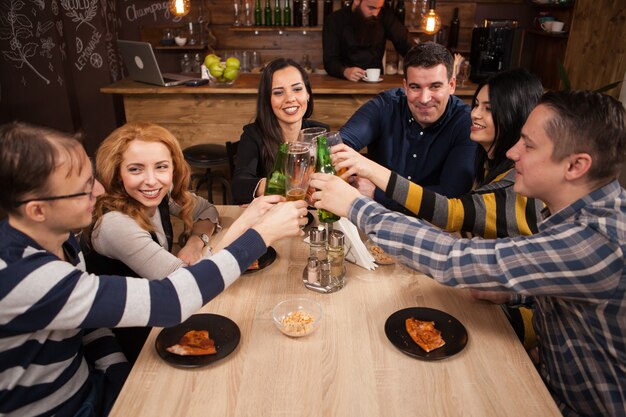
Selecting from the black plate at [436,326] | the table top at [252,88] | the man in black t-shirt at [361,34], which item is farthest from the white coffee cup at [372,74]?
the black plate at [436,326]

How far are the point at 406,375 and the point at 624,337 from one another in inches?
20.4

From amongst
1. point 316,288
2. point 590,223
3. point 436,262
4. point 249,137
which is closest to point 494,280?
point 436,262

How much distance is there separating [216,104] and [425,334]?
293 centimetres

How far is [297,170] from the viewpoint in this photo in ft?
4.99

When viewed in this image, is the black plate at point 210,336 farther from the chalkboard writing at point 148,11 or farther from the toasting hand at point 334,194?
the chalkboard writing at point 148,11

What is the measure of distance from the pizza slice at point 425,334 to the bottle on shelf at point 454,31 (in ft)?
15.1

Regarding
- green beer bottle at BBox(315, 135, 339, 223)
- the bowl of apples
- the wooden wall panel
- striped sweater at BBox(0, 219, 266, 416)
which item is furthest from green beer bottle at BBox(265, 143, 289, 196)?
the wooden wall panel

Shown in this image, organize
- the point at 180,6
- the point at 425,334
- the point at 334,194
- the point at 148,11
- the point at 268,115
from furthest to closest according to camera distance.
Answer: the point at 148,11
the point at 180,6
the point at 268,115
the point at 334,194
the point at 425,334

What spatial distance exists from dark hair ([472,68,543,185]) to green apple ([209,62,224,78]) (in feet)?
7.93

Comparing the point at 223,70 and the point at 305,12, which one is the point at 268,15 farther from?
the point at 223,70

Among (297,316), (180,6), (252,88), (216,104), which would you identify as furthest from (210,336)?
(180,6)

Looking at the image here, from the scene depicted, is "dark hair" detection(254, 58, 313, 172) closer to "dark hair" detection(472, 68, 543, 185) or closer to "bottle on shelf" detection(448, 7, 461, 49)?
"dark hair" detection(472, 68, 543, 185)

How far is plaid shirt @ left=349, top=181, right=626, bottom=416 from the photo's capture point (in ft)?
3.72

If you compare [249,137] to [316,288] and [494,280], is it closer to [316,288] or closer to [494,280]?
[316,288]
